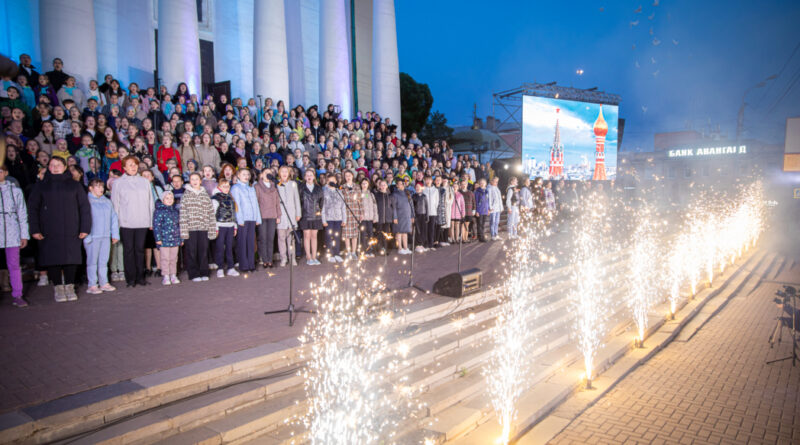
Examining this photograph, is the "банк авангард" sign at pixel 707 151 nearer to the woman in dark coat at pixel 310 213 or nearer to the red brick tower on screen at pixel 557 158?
the red brick tower on screen at pixel 557 158

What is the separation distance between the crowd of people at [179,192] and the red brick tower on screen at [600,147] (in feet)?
48.2

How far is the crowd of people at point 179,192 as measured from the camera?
707 centimetres

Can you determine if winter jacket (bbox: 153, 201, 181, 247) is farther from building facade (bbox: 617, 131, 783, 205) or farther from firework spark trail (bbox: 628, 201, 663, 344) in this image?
building facade (bbox: 617, 131, 783, 205)

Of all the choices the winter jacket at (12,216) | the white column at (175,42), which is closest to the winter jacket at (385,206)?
the winter jacket at (12,216)

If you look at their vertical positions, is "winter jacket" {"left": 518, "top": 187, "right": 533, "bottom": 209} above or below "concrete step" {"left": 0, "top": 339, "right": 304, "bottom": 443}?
above

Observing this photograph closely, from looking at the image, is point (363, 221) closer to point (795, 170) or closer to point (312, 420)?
point (312, 420)

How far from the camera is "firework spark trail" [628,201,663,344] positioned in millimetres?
9244

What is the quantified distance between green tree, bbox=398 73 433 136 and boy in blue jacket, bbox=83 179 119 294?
110 feet

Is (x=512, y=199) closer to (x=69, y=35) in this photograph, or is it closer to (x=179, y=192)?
(x=179, y=192)

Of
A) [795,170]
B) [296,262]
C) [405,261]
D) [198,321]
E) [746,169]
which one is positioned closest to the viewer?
[198,321]

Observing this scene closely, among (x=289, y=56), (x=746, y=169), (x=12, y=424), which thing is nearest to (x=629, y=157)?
(x=746, y=169)

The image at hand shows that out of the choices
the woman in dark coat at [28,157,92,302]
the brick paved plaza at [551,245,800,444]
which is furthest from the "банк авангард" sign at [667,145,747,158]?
the woman in dark coat at [28,157,92,302]

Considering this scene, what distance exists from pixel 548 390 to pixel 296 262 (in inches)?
249

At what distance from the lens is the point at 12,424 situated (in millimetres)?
3375
